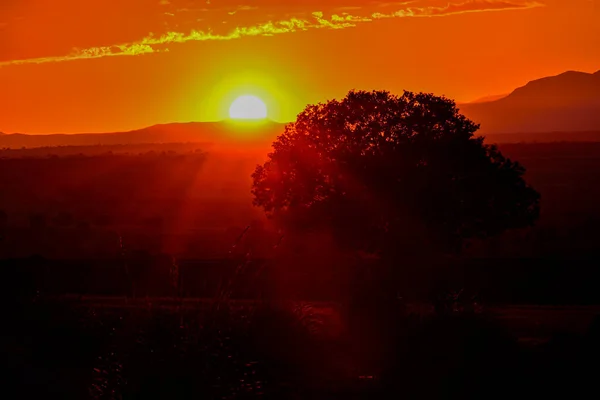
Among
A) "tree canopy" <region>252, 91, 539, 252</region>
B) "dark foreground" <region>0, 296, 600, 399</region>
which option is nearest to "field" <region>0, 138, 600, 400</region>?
"dark foreground" <region>0, 296, 600, 399</region>

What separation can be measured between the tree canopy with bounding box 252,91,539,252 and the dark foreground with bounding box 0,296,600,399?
10.6 meters

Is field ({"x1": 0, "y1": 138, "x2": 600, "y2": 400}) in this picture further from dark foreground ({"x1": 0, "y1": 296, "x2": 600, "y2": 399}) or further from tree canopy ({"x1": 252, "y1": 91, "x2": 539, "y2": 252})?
tree canopy ({"x1": 252, "y1": 91, "x2": 539, "y2": 252})

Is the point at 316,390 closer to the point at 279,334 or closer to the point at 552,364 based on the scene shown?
the point at 279,334

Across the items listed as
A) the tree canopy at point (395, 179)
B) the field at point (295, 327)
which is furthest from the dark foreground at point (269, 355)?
the tree canopy at point (395, 179)

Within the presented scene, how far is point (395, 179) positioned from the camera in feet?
127

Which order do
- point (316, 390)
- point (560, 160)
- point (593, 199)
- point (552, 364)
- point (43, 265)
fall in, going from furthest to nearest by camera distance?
point (560, 160)
point (593, 199)
point (43, 265)
point (552, 364)
point (316, 390)

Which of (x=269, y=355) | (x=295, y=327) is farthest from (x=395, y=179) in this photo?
(x=269, y=355)

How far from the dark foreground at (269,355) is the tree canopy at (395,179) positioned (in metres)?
10.6

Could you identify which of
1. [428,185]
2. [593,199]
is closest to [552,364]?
[428,185]

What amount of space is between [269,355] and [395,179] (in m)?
18.1

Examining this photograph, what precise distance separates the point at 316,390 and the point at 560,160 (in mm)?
144805

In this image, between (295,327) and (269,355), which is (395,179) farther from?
(269,355)

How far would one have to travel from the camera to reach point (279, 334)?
22609 millimetres

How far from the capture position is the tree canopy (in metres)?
38.0
